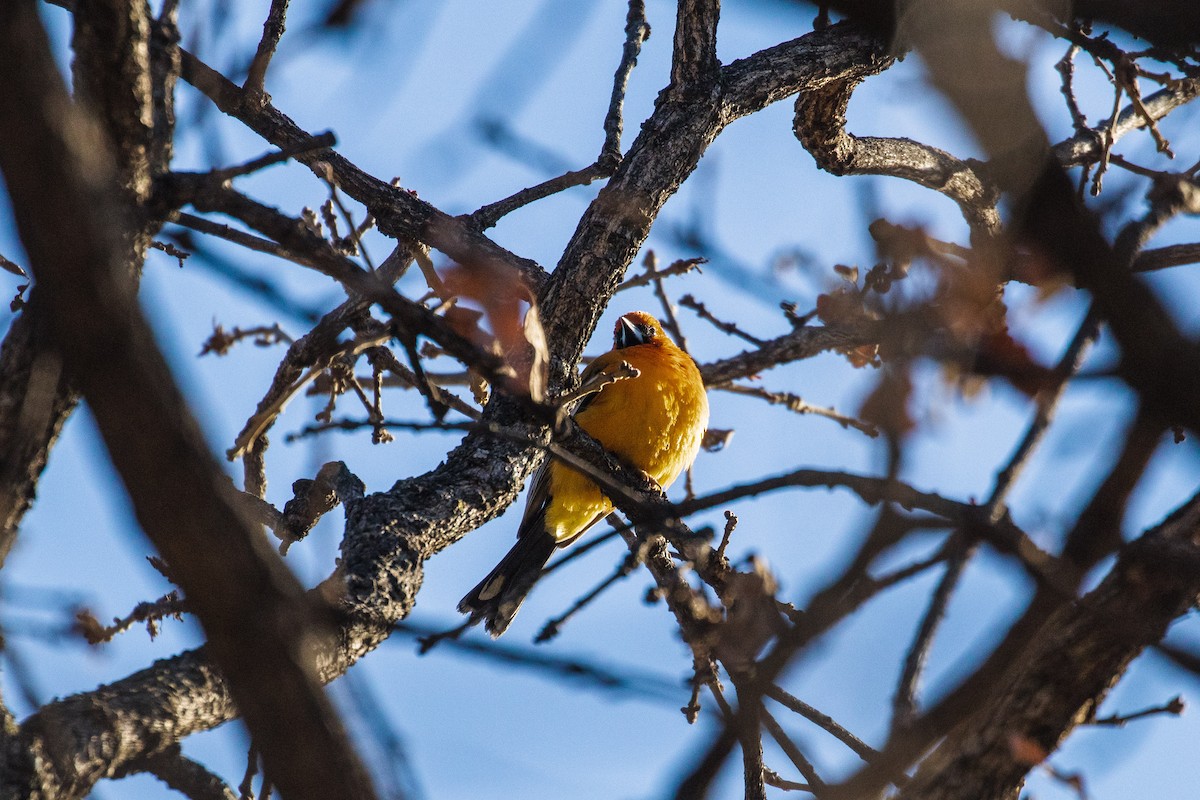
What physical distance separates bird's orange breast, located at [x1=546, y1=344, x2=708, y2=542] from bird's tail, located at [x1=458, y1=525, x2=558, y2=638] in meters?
0.13

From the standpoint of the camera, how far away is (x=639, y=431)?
19.0 feet

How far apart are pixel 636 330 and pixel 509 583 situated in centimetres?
281

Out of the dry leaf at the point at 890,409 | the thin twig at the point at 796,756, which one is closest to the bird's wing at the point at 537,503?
the thin twig at the point at 796,756

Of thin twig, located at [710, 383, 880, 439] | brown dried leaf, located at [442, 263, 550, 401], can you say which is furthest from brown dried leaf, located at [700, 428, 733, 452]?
brown dried leaf, located at [442, 263, 550, 401]

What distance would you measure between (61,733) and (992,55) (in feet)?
6.96

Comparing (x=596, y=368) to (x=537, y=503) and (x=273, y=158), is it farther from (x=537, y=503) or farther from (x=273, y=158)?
(x=273, y=158)

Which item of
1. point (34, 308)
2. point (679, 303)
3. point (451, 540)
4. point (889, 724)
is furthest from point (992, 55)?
point (679, 303)

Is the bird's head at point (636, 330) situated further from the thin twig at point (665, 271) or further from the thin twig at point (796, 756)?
the thin twig at point (796, 756)

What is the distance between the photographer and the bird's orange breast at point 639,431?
579cm

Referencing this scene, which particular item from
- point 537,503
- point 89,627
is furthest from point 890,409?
point 537,503

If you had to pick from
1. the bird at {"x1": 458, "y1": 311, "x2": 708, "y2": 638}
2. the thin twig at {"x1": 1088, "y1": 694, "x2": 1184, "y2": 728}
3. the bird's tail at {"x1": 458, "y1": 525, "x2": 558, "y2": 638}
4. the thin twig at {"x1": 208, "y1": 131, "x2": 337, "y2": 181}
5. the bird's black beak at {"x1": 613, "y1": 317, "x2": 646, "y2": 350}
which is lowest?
the thin twig at {"x1": 1088, "y1": 694, "x2": 1184, "y2": 728}

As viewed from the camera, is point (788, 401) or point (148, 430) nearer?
point (148, 430)

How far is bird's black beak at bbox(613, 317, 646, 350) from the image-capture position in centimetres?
771

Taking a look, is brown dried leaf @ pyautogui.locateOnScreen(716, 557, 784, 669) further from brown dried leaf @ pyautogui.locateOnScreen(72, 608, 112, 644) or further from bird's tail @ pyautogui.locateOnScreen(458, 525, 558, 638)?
bird's tail @ pyautogui.locateOnScreen(458, 525, 558, 638)
